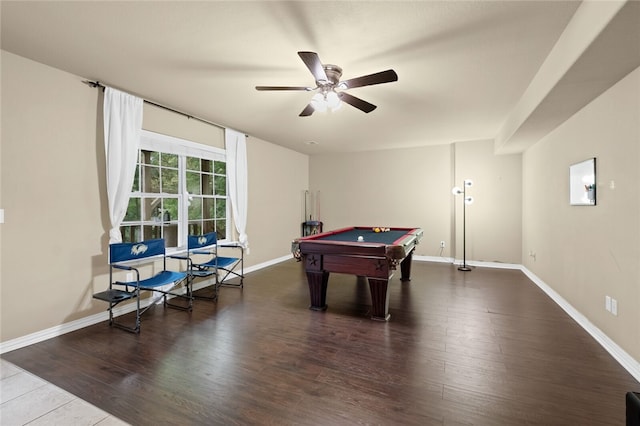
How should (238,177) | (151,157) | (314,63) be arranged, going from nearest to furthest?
(314,63)
(151,157)
(238,177)

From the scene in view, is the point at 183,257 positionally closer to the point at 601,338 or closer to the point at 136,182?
A: the point at 136,182

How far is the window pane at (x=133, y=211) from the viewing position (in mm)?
3615

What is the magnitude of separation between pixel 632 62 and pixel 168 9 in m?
3.40

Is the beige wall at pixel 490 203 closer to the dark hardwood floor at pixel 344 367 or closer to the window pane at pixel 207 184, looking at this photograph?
the dark hardwood floor at pixel 344 367

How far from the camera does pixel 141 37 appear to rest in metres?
2.33

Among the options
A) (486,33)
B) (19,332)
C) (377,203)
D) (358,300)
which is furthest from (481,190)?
(19,332)

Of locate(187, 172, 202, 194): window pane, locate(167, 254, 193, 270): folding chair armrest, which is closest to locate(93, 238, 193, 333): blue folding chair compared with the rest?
locate(167, 254, 193, 270): folding chair armrest

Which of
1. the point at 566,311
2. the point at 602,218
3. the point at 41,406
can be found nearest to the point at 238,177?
the point at 41,406

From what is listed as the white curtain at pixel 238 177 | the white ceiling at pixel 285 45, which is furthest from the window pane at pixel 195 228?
the white ceiling at pixel 285 45

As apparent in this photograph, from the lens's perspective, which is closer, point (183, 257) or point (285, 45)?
point (285, 45)

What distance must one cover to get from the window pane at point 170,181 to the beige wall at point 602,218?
16.6ft

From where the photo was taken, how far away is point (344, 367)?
2.30 m

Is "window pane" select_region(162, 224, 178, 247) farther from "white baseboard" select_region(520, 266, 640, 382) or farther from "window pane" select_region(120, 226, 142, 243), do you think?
"white baseboard" select_region(520, 266, 640, 382)

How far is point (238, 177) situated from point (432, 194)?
4.30 meters
